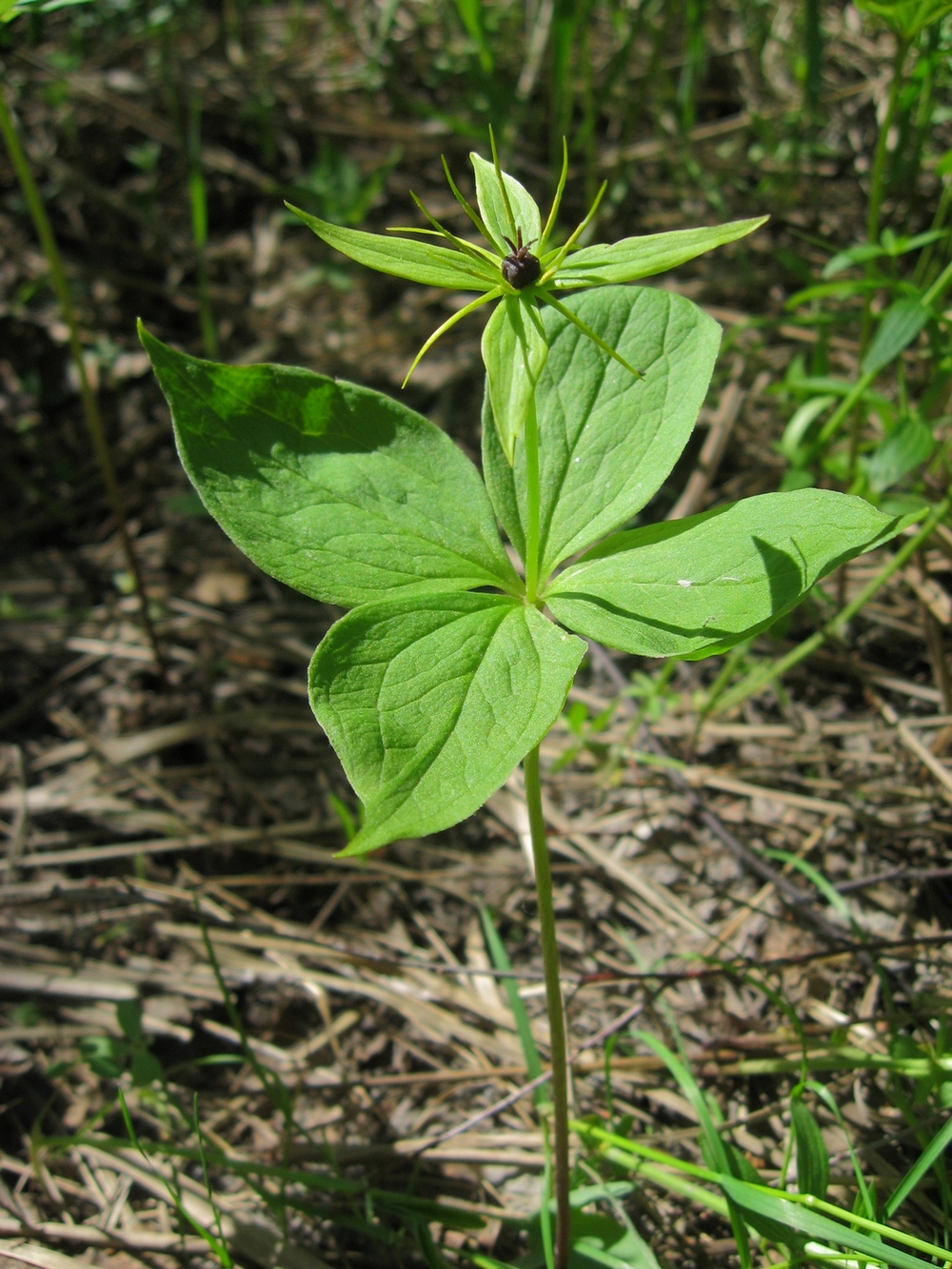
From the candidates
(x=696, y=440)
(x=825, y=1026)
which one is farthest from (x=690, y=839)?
(x=696, y=440)

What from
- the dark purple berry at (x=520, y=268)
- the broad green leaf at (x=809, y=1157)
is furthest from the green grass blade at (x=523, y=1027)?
the dark purple berry at (x=520, y=268)

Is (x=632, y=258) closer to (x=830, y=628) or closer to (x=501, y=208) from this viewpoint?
(x=501, y=208)

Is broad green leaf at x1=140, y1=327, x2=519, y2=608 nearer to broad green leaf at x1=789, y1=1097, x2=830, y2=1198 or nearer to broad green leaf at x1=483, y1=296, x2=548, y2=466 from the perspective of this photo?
broad green leaf at x1=483, y1=296, x2=548, y2=466

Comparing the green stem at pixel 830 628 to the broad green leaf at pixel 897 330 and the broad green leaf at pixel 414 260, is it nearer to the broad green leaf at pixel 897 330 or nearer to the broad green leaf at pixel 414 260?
the broad green leaf at pixel 897 330

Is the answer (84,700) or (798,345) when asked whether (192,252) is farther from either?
(798,345)

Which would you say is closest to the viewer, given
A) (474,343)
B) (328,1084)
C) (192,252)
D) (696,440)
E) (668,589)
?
(668,589)

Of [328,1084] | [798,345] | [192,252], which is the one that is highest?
[192,252]
